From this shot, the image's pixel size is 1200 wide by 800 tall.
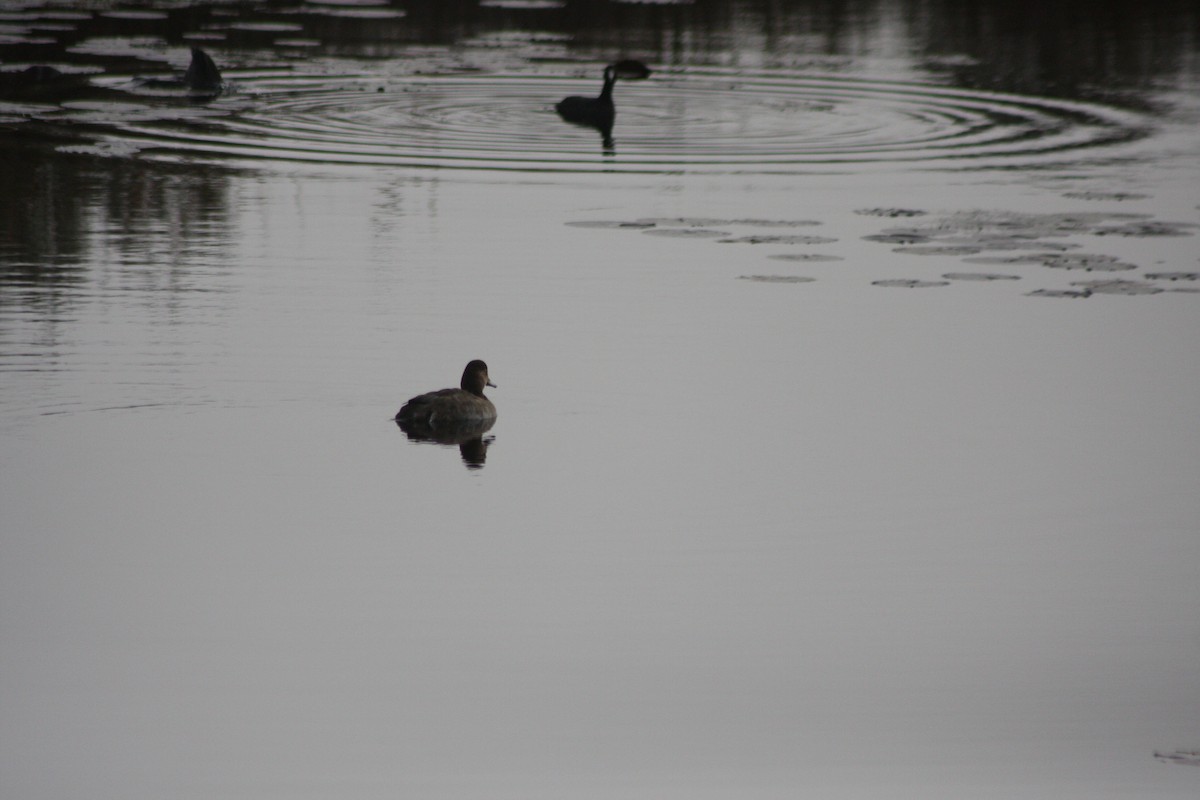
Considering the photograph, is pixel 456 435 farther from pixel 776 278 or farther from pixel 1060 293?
pixel 1060 293

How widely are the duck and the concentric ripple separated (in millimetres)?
8236

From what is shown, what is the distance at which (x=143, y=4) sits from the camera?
3406 cm

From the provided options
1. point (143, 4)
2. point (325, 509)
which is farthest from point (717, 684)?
point (143, 4)

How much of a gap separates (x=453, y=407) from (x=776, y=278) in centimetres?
436

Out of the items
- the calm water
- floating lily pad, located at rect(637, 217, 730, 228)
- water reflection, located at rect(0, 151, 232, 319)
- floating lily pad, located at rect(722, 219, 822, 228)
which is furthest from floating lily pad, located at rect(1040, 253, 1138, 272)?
water reflection, located at rect(0, 151, 232, 319)

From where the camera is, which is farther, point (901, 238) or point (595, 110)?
point (595, 110)

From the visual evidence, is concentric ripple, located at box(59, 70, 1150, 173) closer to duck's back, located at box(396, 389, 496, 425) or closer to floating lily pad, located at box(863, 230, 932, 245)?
floating lily pad, located at box(863, 230, 932, 245)

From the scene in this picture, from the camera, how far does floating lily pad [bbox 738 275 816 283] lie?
12828 mm

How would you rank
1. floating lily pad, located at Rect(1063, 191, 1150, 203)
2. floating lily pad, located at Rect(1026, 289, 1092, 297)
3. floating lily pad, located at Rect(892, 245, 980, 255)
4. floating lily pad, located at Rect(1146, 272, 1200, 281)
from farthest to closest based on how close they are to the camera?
1. floating lily pad, located at Rect(1063, 191, 1150, 203)
2. floating lily pad, located at Rect(892, 245, 980, 255)
3. floating lily pad, located at Rect(1146, 272, 1200, 281)
4. floating lily pad, located at Rect(1026, 289, 1092, 297)

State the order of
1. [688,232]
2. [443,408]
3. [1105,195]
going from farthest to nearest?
[1105,195] → [688,232] → [443,408]

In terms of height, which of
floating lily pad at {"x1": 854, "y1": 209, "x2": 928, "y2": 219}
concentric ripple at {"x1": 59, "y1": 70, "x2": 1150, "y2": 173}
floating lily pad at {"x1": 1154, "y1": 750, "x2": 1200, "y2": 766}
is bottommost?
floating lily pad at {"x1": 1154, "y1": 750, "x2": 1200, "y2": 766}

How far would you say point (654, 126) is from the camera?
20.8 meters

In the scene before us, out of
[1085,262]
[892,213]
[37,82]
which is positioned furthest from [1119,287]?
[37,82]

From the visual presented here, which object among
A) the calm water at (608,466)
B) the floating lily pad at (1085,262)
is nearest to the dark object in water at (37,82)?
the calm water at (608,466)
